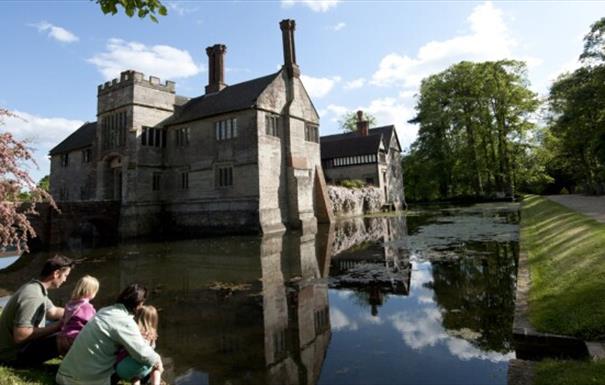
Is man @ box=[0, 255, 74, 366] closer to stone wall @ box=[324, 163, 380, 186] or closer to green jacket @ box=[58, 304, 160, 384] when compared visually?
green jacket @ box=[58, 304, 160, 384]

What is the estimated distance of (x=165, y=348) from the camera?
19.4ft

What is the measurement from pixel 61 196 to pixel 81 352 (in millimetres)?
39490

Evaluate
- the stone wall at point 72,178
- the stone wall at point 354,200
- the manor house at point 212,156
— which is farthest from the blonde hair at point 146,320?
the stone wall at point 72,178

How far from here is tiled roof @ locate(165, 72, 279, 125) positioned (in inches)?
989

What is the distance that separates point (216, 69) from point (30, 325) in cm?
2897

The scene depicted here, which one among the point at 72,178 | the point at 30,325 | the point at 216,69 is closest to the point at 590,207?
the point at 30,325

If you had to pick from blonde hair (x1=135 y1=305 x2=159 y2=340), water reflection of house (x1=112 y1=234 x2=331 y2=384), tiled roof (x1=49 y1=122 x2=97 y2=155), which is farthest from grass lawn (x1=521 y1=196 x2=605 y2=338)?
tiled roof (x1=49 y1=122 x2=97 y2=155)

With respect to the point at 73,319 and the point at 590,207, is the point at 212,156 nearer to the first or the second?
the point at 73,319

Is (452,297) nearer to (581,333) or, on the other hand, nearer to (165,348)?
(581,333)

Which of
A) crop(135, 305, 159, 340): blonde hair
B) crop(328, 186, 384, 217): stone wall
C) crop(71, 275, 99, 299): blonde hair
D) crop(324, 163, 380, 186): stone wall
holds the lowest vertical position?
crop(135, 305, 159, 340): blonde hair

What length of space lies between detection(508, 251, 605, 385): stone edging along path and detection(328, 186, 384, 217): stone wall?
2893 centimetres

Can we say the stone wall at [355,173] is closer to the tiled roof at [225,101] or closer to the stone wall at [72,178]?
the tiled roof at [225,101]

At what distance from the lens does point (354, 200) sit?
38094mm

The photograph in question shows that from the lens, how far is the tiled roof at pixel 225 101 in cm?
2511
